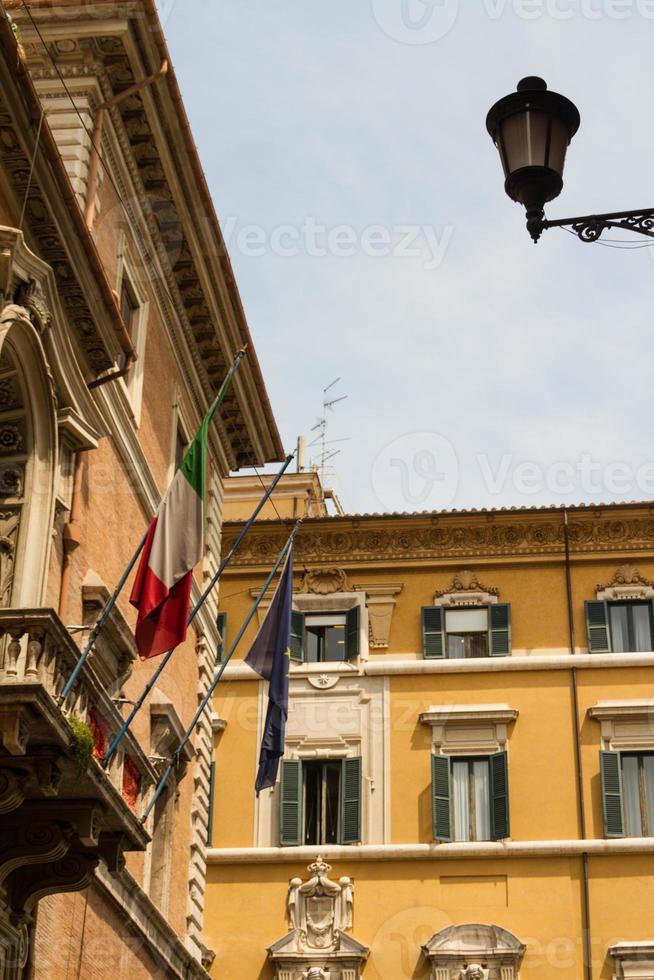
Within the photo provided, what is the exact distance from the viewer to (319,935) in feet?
87.8

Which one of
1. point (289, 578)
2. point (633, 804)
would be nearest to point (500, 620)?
point (633, 804)

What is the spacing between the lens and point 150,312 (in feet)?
63.9

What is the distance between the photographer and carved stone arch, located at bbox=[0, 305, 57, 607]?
1347 cm

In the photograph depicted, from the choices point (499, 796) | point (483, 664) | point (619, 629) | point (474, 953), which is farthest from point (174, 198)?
point (474, 953)

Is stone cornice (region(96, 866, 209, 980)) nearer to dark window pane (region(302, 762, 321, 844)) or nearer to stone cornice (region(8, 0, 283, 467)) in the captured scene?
dark window pane (region(302, 762, 321, 844))

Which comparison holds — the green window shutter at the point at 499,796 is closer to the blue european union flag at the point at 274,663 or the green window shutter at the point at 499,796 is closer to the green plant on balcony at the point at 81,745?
the blue european union flag at the point at 274,663

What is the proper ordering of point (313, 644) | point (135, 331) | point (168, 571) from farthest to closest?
point (313, 644), point (135, 331), point (168, 571)

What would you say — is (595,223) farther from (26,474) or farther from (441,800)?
(441,800)

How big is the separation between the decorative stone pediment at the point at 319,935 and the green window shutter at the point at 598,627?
6077mm

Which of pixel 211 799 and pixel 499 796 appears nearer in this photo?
pixel 499 796

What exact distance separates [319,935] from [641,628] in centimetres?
793

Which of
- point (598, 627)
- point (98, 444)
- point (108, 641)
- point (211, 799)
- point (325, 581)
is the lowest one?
point (108, 641)

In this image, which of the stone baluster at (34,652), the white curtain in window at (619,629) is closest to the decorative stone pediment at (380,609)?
the white curtain in window at (619,629)

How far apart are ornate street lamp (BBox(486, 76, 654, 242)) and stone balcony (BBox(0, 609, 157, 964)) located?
191 inches
